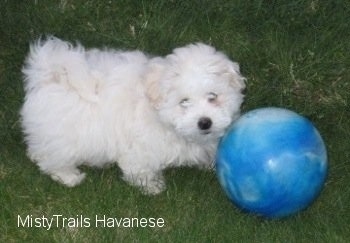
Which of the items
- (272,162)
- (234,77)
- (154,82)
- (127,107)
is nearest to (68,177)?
(127,107)

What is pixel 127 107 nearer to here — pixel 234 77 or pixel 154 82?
pixel 154 82

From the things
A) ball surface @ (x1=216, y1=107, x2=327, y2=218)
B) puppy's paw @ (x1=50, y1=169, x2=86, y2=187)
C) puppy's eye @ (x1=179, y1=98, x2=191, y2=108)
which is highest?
puppy's eye @ (x1=179, y1=98, x2=191, y2=108)

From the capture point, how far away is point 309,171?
4.09 meters

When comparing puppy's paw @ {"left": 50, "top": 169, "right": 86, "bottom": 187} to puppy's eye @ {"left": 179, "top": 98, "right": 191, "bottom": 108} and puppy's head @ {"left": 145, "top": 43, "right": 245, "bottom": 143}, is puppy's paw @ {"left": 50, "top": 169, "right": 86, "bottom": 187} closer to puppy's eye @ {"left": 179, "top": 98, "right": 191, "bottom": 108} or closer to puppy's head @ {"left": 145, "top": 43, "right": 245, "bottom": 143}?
puppy's head @ {"left": 145, "top": 43, "right": 245, "bottom": 143}

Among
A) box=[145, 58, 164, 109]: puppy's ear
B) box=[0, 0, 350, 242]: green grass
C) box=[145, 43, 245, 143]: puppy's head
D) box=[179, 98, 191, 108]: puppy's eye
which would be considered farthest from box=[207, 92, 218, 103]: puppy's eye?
box=[0, 0, 350, 242]: green grass

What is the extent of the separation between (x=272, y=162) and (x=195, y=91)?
0.66 meters

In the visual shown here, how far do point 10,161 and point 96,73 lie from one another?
1060 mm

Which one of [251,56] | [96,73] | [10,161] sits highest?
[96,73]

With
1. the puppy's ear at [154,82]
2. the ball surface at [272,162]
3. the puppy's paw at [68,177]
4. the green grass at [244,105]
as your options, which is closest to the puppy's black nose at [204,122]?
the ball surface at [272,162]

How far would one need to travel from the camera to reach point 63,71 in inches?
179

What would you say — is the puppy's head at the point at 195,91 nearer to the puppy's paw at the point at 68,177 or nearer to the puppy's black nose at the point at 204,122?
the puppy's black nose at the point at 204,122

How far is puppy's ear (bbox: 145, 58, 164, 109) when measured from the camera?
4375 mm

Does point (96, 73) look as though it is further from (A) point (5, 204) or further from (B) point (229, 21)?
(B) point (229, 21)

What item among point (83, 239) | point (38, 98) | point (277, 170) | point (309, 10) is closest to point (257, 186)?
point (277, 170)
